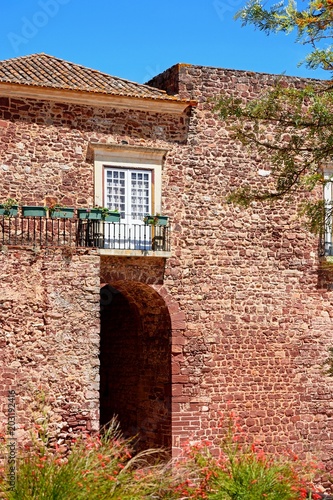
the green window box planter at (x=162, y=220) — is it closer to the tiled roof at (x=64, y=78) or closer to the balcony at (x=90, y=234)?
the balcony at (x=90, y=234)

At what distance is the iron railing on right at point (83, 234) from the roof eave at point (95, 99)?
271 centimetres

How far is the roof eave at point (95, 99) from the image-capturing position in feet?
61.5

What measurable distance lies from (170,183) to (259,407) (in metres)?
5.80

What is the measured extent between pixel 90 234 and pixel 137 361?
452 centimetres

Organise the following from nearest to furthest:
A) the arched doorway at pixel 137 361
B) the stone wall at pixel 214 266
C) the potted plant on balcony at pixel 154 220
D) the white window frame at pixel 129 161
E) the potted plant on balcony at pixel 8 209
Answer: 1. the potted plant on balcony at pixel 8 209
2. the stone wall at pixel 214 266
3. the white window frame at pixel 129 161
4. the potted plant on balcony at pixel 154 220
5. the arched doorway at pixel 137 361

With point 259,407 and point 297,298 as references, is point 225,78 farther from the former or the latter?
point 259,407

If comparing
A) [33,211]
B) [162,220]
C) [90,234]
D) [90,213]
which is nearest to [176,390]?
[162,220]

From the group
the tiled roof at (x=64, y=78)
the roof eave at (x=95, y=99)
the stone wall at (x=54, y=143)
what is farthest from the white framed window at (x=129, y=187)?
the tiled roof at (x=64, y=78)

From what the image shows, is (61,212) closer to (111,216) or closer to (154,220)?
(111,216)

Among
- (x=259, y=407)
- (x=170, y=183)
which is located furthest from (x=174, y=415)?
(x=170, y=183)

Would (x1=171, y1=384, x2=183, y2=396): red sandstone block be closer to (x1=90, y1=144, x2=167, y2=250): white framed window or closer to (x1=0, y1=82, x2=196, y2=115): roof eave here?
(x1=90, y1=144, x2=167, y2=250): white framed window

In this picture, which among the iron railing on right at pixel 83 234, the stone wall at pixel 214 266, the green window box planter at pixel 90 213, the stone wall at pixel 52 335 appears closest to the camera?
the stone wall at pixel 52 335

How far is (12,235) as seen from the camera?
18.5 metres

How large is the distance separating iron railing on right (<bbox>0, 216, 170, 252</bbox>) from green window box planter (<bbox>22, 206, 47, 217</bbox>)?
0.13 metres
